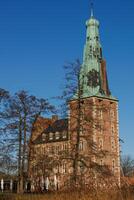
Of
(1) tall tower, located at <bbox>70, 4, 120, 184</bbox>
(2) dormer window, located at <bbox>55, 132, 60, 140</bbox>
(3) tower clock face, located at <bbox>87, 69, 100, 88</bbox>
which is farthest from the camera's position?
(2) dormer window, located at <bbox>55, 132, 60, 140</bbox>

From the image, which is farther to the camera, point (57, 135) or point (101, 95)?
point (57, 135)

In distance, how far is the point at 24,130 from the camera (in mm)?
40594

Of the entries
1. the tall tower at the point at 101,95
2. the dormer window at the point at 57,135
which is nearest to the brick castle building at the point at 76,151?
the tall tower at the point at 101,95

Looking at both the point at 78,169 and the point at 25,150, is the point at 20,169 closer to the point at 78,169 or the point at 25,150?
the point at 25,150

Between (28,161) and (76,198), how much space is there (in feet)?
82.7

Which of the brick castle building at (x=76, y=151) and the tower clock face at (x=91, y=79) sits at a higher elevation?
the tower clock face at (x=91, y=79)

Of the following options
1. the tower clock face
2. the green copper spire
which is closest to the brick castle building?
the tower clock face

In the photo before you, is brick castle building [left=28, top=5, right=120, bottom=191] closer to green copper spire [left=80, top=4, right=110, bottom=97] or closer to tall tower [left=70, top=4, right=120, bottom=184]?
tall tower [left=70, top=4, right=120, bottom=184]

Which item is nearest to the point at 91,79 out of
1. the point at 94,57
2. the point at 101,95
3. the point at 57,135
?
the point at 94,57

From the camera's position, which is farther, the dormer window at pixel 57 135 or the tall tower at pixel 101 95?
the dormer window at pixel 57 135

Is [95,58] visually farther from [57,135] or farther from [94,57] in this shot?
[57,135]

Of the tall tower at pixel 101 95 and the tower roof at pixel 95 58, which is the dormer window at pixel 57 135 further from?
the tower roof at pixel 95 58

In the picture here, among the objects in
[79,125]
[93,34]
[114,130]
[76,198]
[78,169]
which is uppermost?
[93,34]

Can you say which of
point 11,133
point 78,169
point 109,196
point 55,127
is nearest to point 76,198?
point 109,196
